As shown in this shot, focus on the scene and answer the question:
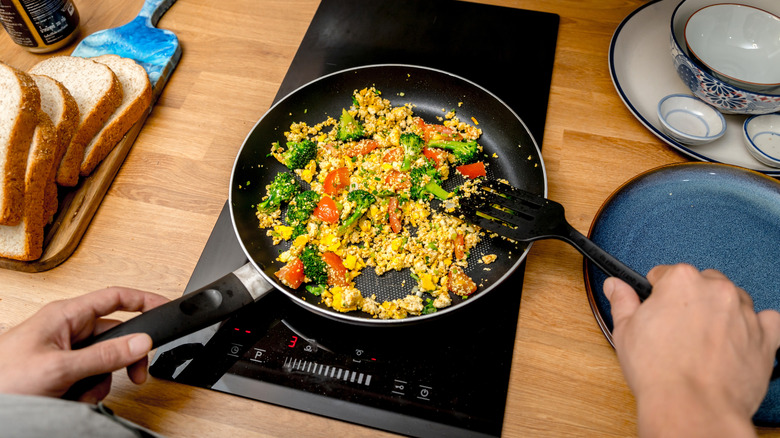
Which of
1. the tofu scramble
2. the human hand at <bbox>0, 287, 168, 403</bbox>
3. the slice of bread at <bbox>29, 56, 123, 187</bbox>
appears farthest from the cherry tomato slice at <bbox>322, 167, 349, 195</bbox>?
the slice of bread at <bbox>29, 56, 123, 187</bbox>

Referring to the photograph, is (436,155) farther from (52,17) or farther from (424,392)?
(52,17)

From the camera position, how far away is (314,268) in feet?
3.70

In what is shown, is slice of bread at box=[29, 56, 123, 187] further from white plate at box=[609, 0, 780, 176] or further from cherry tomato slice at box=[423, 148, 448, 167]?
white plate at box=[609, 0, 780, 176]

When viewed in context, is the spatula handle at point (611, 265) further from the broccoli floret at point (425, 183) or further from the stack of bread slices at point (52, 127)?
the stack of bread slices at point (52, 127)

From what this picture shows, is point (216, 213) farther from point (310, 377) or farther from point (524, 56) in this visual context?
point (524, 56)

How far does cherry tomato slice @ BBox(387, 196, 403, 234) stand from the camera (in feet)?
4.01

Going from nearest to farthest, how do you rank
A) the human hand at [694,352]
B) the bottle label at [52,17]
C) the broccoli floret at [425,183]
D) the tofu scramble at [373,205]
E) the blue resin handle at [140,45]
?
the human hand at [694,352] < the tofu scramble at [373,205] < the broccoli floret at [425,183] < the bottle label at [52,17] < the blue resin handle at [140,45]

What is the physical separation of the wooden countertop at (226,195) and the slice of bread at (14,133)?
0.18 metres

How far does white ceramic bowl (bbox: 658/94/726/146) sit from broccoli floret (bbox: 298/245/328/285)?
1.01m

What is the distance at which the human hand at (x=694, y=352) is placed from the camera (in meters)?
0.69

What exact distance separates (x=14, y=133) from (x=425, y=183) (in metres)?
1.07

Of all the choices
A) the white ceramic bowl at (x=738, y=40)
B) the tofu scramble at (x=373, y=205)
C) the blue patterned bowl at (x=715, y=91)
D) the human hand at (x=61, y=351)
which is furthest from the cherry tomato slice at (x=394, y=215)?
the white ceramic bowl at (x=738, y=40)

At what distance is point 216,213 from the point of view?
4.35ft

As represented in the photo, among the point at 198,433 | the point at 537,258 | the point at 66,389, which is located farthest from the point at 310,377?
the point at 537,258
